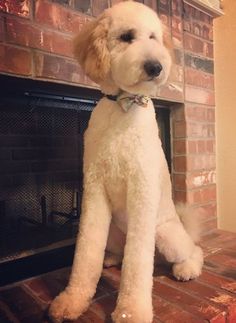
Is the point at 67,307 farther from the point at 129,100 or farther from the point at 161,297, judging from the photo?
the point at 129,100

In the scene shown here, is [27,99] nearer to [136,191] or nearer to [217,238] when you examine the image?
[136,191]

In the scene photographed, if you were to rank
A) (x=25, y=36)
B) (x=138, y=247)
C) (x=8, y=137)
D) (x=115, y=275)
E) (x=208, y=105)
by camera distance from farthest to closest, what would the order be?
(x=208, y=105)
(x=8, y=137)
(x=115, y=275)
(x=25, y=36)
(x=138, y=247)

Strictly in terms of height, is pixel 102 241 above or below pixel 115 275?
above

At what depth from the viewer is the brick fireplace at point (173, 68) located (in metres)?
1.05

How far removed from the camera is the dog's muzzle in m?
0.83

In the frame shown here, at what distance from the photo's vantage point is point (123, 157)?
0.94m

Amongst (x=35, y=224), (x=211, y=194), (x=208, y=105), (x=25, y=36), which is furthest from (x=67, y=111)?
(x=211, y=194)

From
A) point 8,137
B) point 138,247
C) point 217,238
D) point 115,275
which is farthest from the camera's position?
point 217,238

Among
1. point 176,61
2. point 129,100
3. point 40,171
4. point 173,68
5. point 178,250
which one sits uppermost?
point 176,61

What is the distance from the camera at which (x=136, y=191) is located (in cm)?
93

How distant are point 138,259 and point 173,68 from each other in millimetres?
649

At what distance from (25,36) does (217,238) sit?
4.39 ft

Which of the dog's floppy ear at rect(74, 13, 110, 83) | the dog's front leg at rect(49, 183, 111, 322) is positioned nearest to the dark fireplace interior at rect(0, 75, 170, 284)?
the dog's floppy ear at rect(74, 13, 110, 83)

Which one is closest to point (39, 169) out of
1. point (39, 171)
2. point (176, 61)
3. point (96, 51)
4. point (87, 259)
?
point (39, 171)
